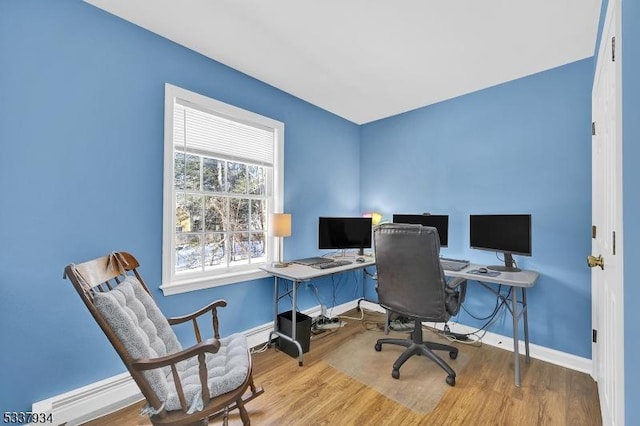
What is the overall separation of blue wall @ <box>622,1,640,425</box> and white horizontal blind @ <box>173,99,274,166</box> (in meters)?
2.45

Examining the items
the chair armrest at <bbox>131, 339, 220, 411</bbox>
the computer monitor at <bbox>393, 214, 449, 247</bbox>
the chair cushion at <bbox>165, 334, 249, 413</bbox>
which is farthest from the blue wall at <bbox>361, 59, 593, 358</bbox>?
the chair armrest at <bbox>131, 339, 220, 411</bbox>

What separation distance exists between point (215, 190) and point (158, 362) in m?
1.57

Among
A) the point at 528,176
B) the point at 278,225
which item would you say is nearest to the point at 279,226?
the point at 278,225

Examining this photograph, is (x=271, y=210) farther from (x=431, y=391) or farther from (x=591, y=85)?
(x=591, y=85)

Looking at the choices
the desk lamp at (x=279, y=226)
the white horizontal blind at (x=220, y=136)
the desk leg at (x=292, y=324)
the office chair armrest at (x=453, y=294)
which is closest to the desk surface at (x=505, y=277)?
the office chair armrest at (x=453, y=294)

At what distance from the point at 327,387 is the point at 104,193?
2.05m

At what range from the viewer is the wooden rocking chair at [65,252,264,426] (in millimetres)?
1135

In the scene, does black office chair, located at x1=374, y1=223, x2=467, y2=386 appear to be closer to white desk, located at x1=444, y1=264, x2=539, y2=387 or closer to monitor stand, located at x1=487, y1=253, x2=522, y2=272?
white desk, located at x1=444, y1=264, x2=539, y2=387

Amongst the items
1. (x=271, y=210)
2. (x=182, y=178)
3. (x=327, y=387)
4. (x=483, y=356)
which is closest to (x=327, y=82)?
(x=271, y=210)

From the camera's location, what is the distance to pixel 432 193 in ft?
10.4

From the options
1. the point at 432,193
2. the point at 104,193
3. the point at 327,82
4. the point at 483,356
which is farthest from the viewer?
the point at 432,193

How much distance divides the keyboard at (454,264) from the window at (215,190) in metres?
1.69

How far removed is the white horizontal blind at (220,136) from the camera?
7.28ft

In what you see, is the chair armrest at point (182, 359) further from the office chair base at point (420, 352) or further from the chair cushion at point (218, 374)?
the office chair base at point (420, 352)
